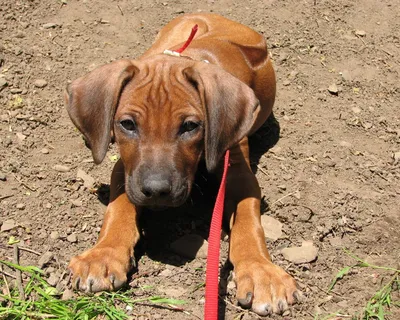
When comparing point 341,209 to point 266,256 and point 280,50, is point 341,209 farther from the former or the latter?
point 280,50

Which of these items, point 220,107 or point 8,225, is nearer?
point 220,107

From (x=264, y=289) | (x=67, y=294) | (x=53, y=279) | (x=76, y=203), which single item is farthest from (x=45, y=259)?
(x=264, y=289)

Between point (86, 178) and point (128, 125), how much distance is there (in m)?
1.16

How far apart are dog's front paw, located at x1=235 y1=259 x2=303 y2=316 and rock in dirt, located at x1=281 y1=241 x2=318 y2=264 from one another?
416 millimetres

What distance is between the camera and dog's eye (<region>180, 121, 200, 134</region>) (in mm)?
4258

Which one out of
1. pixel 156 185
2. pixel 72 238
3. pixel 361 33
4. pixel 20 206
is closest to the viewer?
pixel 156 185

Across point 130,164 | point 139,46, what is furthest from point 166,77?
point 139,46

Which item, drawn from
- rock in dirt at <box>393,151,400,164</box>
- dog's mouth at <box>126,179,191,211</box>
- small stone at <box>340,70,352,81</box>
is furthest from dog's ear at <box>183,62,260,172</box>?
small stone at <box>340,70,352,81</box>

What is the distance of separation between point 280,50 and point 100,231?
11.8ft

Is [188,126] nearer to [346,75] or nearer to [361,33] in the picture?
[346,75]

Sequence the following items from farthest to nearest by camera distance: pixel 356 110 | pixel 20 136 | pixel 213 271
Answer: pixel 356 110 → pixel 20 136 → pixel 213 271

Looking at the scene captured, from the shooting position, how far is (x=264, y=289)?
13.4 feet

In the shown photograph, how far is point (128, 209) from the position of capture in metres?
4.64

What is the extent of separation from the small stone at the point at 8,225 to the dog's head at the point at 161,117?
2.88 ft
